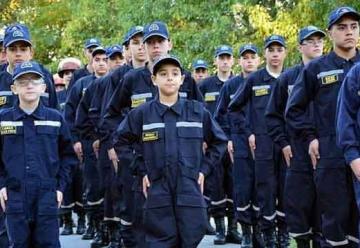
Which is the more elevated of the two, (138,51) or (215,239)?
(138,51)

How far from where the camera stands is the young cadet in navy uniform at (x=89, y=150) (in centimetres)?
1226

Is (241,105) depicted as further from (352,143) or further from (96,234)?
(352,143)

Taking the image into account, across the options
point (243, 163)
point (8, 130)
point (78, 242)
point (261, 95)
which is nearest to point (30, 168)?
point (8, 130)

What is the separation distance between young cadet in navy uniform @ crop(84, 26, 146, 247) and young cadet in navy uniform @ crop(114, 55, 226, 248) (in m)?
1.86

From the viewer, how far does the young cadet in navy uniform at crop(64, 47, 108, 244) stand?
1226 cm

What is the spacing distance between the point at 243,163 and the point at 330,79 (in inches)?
133

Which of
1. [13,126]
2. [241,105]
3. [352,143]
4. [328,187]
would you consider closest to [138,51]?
[241,105]

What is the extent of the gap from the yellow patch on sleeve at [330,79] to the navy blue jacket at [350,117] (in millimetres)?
982

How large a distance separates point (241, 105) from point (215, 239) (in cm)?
197

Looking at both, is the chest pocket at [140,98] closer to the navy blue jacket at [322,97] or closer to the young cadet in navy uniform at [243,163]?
the navy blue jacket at [322,97]

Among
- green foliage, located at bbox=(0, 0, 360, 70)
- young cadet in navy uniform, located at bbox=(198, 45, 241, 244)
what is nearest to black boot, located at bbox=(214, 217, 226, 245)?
young cadet in navy uniform, located at bbox=(198, 45, 241, 244)

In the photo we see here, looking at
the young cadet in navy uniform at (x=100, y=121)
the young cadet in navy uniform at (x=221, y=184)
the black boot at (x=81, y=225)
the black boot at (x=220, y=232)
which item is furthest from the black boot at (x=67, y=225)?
the black boot at (x=220, y=232)

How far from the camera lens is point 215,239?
12.1 metres

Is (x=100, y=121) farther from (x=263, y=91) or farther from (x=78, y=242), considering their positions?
(x=78, y=242)
